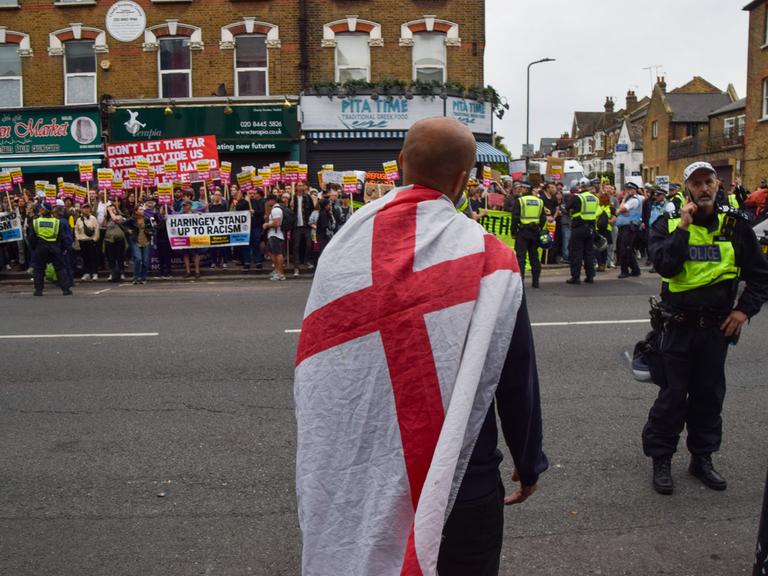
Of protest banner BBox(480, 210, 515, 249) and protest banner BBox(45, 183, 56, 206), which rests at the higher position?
protest banner BBox(45, 183, 56, 206)

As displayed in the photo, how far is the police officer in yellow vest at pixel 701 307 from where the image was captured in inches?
178

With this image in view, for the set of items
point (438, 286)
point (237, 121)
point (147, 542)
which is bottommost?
point (147, 542)

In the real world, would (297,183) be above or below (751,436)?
above

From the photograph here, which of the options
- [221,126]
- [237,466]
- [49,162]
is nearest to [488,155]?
[221,126]

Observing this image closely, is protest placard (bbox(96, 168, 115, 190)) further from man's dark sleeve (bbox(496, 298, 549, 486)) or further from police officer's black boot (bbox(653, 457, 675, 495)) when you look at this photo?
man's dark sleeve (bbox(496, 298, 549, 486))

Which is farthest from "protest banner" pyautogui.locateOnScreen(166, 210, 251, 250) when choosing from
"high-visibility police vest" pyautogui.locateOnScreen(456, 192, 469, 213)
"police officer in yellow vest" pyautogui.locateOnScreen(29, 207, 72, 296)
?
"high-visibility police vest" pyautogui.locateOnScreen(456, 192, 469, 213)

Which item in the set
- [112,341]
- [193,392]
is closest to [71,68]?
[112,341]

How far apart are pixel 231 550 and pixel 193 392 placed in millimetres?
3092

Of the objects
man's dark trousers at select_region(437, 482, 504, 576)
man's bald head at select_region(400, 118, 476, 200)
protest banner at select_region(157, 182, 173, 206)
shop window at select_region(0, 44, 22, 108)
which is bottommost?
man's dark trousers at select_region(437, 482, 504, 576)

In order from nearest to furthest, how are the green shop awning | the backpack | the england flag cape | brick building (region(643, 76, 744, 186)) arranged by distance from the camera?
the england flag cape
the backpack
the green shop awning
brick building (region(643, 76, 744, 186))

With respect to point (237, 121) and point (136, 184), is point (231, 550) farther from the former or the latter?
point (237, 121)

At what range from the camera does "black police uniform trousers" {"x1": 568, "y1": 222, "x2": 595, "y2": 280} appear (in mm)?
14105

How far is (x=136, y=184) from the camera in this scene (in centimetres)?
1897

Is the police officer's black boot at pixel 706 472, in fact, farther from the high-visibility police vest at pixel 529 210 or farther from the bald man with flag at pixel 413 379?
the high-visibility police vest at pixel 529 210
